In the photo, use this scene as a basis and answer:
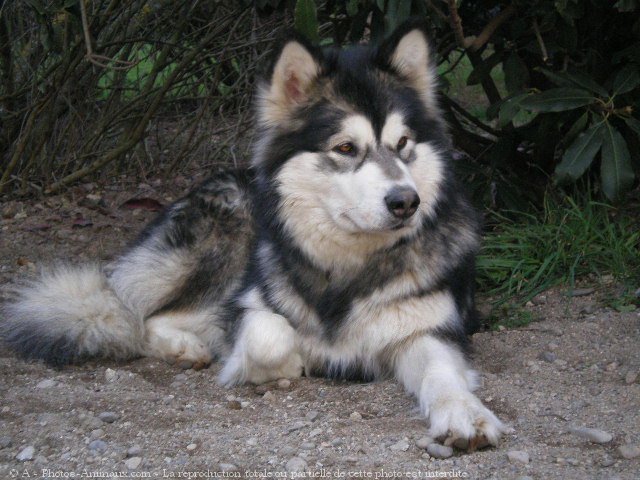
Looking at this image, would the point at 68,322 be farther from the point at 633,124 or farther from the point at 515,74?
the point at 633,124

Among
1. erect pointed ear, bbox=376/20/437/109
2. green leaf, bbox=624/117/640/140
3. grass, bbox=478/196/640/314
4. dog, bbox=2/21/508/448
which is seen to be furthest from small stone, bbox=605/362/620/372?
erect pointed ear, bbox=376/20/437/109

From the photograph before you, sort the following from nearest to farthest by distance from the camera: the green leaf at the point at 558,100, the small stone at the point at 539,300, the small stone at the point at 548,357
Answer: the small stone at the point at 548,357, the green leaf at the point at 558,100, the small stone at the point at 539,300

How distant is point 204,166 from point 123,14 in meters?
1.44

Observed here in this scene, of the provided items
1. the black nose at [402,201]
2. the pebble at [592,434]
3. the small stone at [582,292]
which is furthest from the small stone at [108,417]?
the small stone at [582,292]

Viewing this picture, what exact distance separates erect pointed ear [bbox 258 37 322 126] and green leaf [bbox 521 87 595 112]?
4.03 feet

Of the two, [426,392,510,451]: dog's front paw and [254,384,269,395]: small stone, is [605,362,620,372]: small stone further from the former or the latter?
[254,384,269,395]: small stone

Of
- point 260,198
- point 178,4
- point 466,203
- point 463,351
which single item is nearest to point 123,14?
point 178,4

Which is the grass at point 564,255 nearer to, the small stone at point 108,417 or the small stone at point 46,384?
the small stone at point 108,417

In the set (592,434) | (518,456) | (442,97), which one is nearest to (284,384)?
(518,456)

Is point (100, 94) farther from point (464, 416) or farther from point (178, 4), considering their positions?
point (464, 416)

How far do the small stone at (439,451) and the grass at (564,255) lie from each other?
5.82 ft

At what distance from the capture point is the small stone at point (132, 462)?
2779mm

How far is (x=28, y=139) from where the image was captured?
6.09 metres

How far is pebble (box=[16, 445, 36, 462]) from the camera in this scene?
2.85 metres
